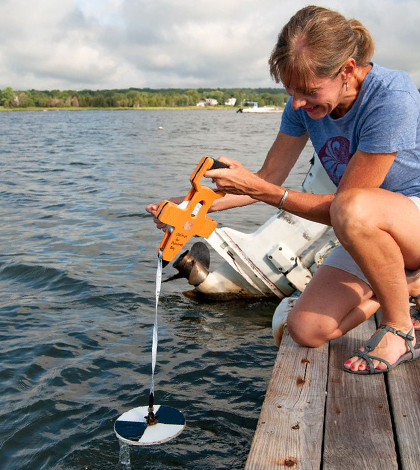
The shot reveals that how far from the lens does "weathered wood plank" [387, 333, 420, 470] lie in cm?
253

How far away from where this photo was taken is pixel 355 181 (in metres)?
3.26

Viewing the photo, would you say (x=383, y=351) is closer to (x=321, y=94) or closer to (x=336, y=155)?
(x=336, y=155)

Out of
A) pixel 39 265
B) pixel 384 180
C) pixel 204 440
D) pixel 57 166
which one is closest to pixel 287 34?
pixel 384 180

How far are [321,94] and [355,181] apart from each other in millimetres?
504

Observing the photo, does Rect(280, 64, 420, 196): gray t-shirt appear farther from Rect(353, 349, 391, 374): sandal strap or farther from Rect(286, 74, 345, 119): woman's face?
Rect(353, 349, 391, 374): sandal strap

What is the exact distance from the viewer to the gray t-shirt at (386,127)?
315 cm

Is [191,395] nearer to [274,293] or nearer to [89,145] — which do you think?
[274,293]

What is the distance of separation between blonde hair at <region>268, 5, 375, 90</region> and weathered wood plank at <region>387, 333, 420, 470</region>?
5.35 ft

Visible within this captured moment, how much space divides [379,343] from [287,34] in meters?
1.75

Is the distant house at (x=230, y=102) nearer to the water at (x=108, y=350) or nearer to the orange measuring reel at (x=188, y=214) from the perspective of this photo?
the water at (x=108, y=350)

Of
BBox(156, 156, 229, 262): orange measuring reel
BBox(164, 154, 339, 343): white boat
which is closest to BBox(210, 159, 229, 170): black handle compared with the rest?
BBox(156, 156, 229, 262): orange measuring reel

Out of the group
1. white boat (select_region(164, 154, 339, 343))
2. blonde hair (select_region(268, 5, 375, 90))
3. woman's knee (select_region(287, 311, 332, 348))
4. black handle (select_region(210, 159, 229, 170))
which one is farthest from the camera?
white boat (select_region(164, 154, 339, 343))

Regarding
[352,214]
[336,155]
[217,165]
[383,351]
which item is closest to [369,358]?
[383,351]

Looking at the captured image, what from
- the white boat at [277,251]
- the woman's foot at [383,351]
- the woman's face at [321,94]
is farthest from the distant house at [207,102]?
the woman's foot at [383,351]
